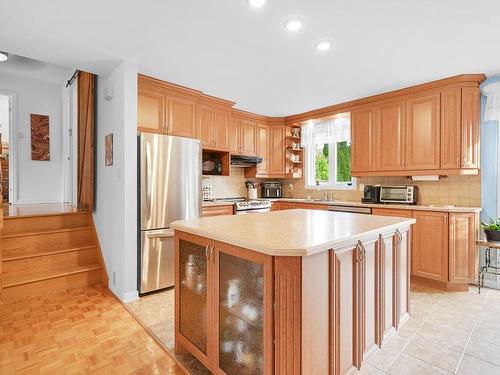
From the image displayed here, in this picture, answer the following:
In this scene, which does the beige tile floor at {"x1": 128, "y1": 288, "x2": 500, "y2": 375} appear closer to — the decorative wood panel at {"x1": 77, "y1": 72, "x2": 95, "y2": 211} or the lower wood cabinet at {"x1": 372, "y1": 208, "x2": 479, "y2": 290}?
the lower wood cabinet at {"x1": 372, "y1": 208, "x2": 479, "y2": 290}

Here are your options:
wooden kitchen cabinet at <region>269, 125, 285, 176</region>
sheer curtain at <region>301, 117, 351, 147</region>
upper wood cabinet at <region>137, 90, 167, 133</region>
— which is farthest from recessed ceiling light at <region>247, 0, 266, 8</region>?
wooden kitchen cabinet at <region>269, 125, 285, 176</region>

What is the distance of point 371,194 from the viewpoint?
13.1ft

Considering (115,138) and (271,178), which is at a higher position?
(115,138)

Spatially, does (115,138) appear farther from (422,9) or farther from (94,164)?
(422,9)

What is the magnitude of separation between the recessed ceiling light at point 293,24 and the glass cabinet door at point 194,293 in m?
1.76

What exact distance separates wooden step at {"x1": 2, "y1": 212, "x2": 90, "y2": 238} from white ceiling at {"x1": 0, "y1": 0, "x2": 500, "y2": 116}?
1854 millimetres

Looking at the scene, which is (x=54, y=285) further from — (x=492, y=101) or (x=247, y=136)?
(x=492, y=101)

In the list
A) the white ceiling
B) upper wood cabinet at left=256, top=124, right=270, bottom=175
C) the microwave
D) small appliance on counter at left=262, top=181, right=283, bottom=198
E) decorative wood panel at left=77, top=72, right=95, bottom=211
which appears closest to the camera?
the white ceiling

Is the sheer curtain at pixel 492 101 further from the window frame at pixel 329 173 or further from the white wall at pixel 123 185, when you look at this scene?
the white wall at pixel 123 185

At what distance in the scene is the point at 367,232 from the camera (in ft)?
5.36

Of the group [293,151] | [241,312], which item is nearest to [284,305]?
[241,312]

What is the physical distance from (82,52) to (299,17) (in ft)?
6.64

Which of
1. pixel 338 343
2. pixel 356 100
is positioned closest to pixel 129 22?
pixel 338 343

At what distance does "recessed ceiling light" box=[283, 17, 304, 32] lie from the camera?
2110mm
